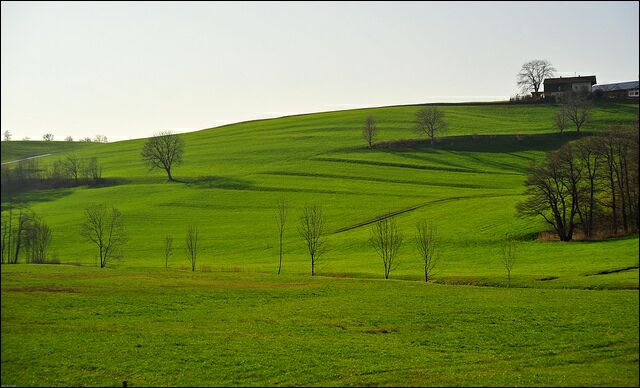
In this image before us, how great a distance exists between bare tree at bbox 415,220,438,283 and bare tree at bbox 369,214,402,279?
272 cm

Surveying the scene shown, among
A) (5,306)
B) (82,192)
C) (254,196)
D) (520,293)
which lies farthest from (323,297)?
(82,192)

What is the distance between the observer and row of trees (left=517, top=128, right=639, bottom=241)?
78.6 metres

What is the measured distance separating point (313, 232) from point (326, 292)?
3106cm

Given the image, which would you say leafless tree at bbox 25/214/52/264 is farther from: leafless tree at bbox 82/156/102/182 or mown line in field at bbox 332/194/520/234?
leafless tree at bbox 82/156/102/182

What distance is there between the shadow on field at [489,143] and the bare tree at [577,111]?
14.8ft

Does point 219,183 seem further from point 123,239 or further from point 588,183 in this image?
point 588,183

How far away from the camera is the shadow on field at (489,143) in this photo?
14707 centimetres

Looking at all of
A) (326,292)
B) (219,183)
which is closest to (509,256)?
(326,292)

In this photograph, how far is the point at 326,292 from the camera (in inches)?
2245

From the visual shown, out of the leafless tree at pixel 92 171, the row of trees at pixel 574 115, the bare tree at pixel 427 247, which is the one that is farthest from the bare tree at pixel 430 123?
the leafless tree at pixel 92 171

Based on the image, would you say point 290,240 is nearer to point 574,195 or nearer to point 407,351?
point 574,195

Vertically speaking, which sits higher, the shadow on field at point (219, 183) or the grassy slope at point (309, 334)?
the shadow on field at point (219, 183)

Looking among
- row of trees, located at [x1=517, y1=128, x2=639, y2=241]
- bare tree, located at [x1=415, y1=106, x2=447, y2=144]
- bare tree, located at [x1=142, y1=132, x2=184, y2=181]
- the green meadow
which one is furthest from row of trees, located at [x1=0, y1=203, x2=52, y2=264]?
bare tree, located at [x1=415, y1=106, x2=447, y2=144]

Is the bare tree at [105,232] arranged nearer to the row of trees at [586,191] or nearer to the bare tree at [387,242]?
the bare tree at [387,242]
